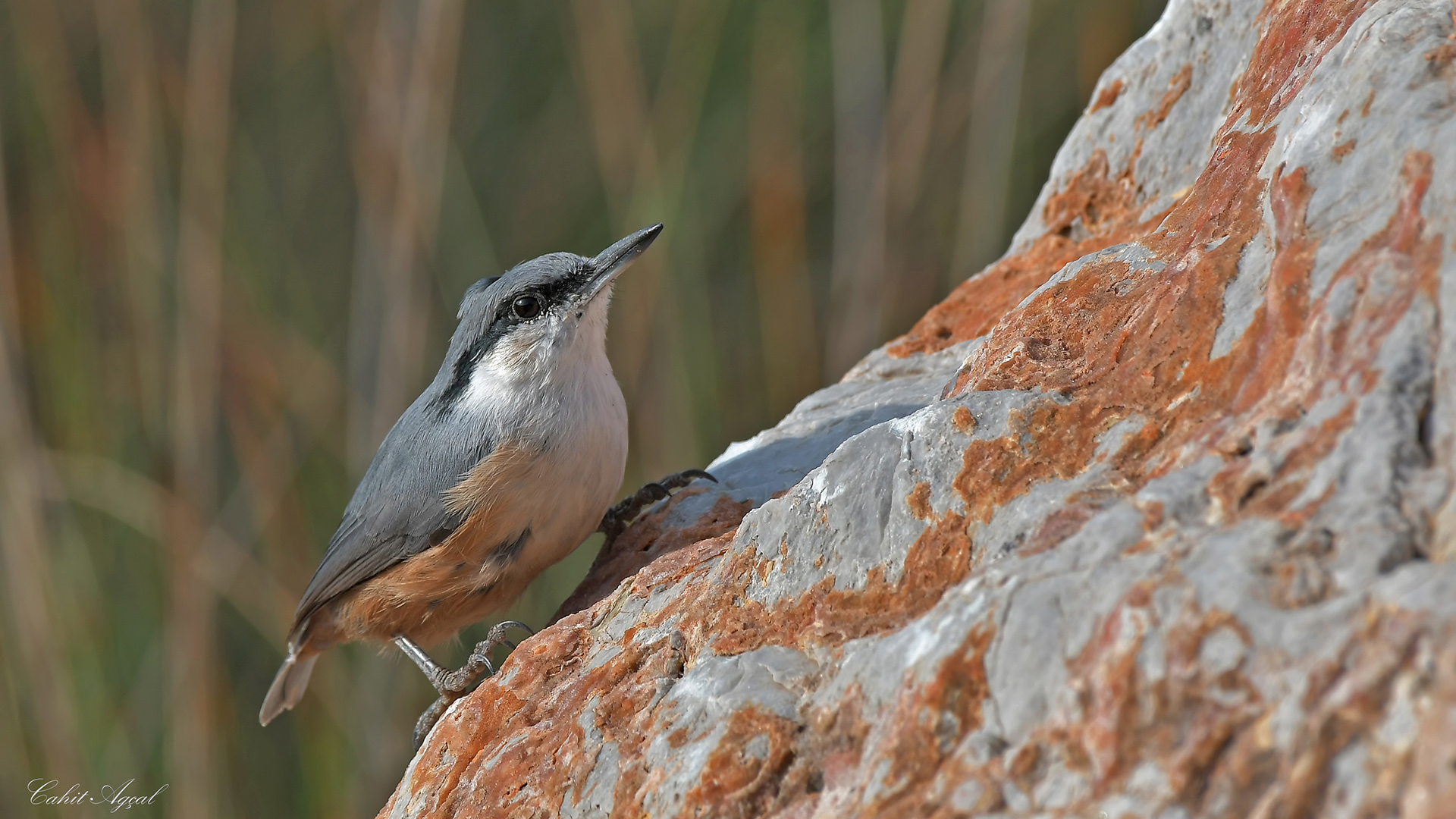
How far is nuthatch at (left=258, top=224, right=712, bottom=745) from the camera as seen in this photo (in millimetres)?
2668

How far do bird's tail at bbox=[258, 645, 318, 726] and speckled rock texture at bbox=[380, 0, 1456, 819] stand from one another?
1.39 meters

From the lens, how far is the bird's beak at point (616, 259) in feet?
9.27

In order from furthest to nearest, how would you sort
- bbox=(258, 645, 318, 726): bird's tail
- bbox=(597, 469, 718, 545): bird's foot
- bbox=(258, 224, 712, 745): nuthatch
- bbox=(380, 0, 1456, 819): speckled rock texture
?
bbox=(258, 645, 318, 726): bird's tail
bbox=(597, 469, 718, 545): bird's foot
bbox=(258, 224, 712, 745): nuthatch
bbox=(380, 0, 1456, 819): speckled rock texture

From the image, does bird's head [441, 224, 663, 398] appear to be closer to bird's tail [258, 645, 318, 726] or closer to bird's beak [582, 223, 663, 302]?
bird's beak [582, 223, 663, 302]

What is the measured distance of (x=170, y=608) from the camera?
11.2 feet

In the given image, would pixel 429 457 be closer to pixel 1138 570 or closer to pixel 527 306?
pixel 527 306

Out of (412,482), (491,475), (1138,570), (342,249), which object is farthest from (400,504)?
(1138,570)

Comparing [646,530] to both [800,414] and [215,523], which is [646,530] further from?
[215,523]

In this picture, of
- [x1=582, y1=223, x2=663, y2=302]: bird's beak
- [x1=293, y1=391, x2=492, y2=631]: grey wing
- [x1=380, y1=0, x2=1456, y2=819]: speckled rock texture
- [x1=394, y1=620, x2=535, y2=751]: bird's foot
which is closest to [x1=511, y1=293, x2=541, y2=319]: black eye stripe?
[x1=582, y1=223, x2=663, y2=302]: bird's beak

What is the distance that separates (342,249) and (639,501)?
1417 mm

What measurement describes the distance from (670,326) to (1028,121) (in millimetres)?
1272

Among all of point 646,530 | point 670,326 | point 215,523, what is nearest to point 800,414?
point 646,530

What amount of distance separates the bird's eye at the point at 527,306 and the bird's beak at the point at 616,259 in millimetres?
117

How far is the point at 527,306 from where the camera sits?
2.88 m
